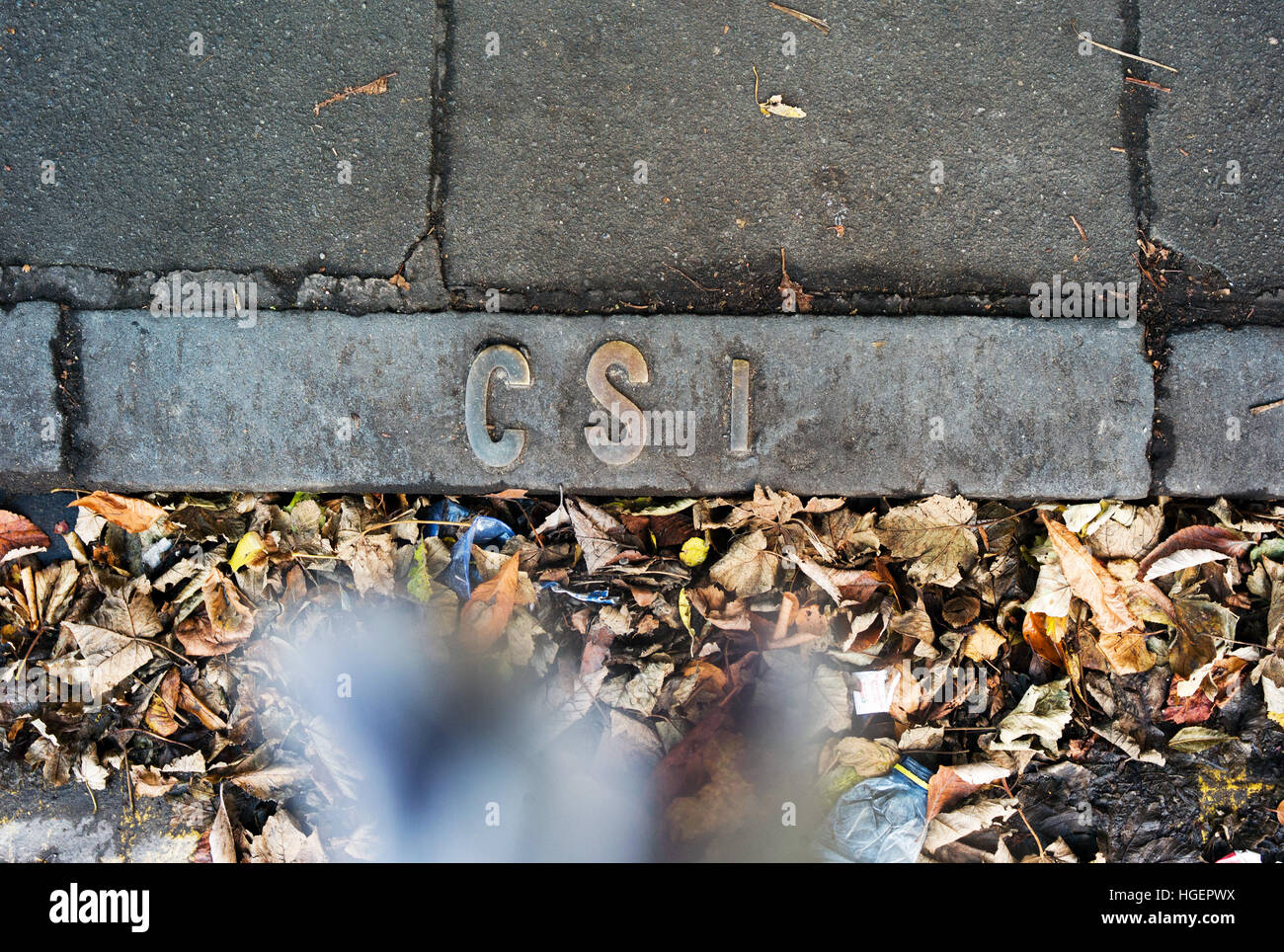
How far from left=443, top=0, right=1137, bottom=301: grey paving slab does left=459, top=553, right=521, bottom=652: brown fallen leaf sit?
1.03m

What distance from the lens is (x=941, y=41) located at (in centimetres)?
269

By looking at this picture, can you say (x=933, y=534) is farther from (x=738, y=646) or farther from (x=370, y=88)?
(x=370, y=88)

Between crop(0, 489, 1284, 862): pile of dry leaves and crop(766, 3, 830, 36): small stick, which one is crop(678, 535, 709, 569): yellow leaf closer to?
crop(0, 489, 1284, 862): pile of dry leaves

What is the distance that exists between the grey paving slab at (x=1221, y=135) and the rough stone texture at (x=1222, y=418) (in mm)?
273

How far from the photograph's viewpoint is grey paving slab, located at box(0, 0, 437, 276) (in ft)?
8.82

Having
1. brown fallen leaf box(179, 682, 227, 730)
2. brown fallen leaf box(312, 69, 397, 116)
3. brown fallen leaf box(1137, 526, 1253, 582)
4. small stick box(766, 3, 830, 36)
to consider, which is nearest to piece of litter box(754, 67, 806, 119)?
small stick box(766, 3, 830, 36)

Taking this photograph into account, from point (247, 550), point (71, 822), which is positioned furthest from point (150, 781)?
point (247, 550)

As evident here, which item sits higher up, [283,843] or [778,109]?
[778,109]

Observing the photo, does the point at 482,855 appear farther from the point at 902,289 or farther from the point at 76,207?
the point at 76,207

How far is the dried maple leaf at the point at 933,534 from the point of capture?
2.58 metres

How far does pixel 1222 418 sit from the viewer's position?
262cm

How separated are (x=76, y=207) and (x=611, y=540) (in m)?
2.25

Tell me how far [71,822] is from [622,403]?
2.51m

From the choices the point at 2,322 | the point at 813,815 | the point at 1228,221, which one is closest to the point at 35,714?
the point at 2,322
